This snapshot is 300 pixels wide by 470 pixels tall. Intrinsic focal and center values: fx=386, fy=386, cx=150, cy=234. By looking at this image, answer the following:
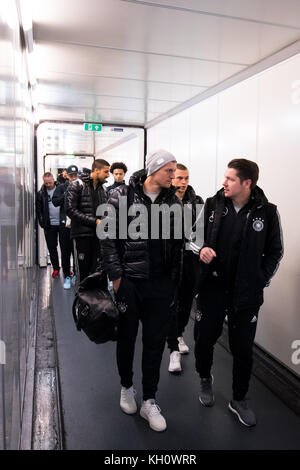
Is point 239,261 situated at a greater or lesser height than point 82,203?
lesser

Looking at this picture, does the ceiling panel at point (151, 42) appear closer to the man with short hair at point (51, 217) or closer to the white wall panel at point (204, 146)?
the white wall panel at point (204, 146)

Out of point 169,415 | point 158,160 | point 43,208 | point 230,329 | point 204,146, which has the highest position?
point 204,146

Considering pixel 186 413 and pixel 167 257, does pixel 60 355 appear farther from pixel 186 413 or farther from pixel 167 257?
pixel 167 257

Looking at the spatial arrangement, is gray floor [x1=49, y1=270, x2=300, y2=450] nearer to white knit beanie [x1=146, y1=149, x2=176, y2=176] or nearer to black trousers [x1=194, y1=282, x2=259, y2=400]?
black trousers [x1=194, y1=282, x2=259, y2=400]

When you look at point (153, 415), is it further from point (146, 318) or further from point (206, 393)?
point (146, 318)

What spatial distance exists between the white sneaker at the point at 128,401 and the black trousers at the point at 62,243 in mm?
3284

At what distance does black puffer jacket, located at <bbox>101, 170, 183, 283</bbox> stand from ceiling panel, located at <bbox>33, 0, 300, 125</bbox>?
3.60 ft

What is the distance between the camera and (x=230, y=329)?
253cm

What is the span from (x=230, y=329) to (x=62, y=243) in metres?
3.81

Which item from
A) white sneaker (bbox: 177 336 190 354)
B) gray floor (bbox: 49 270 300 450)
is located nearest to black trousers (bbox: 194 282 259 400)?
gray floor (bbox: 49 270 300 450)

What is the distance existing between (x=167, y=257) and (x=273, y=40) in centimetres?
190

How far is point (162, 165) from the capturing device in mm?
2266

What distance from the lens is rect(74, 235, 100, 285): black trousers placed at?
167 inches

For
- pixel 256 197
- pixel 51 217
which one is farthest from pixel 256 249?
pixel 51 217
